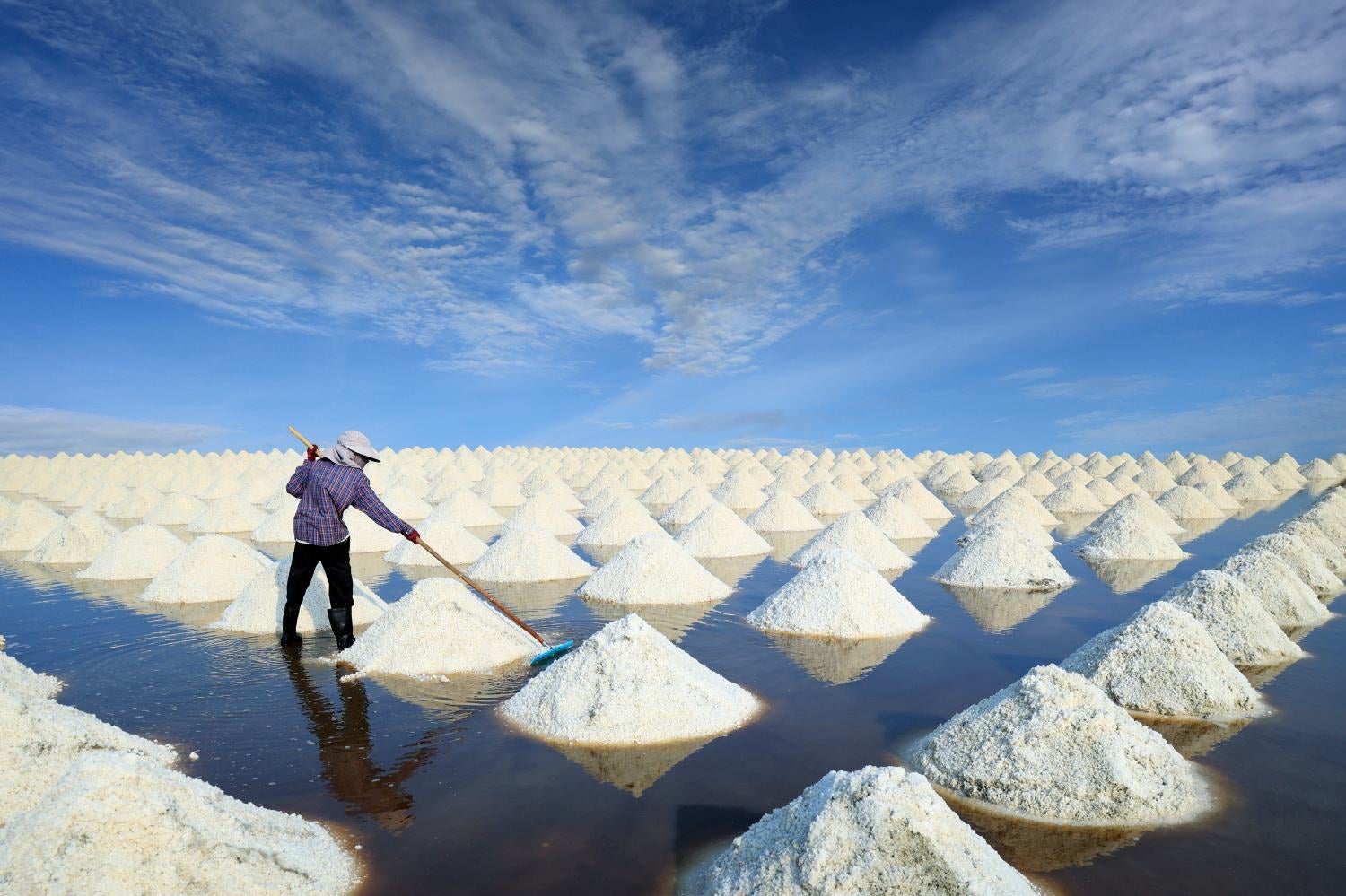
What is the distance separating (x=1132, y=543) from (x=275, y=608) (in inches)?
497

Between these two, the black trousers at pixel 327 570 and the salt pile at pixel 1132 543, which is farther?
the salt pile at pixel 1132 543

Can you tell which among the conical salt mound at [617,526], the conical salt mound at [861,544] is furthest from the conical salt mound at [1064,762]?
the conical salt mound at [617,526]

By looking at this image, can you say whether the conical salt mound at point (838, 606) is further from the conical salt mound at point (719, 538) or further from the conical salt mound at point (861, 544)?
the conical salt mound at point (719, 538)

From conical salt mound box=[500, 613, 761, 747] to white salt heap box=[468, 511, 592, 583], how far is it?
494 cm

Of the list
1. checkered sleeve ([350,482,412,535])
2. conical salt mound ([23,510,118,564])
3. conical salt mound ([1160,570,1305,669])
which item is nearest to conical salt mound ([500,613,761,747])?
checkered sleeve ([350,482,412,535])

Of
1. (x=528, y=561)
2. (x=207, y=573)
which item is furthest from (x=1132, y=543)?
(x=207, y=573)

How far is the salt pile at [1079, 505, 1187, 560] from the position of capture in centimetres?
1273

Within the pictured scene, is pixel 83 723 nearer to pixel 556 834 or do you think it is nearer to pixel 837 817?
pixel 556 834

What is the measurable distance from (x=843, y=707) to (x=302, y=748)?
3528 mm

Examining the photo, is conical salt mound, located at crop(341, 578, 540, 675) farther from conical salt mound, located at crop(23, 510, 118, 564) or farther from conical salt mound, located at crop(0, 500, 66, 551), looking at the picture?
conical salt mound, located at crop(0, 500, 66, 551)

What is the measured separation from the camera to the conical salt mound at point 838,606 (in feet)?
24.8

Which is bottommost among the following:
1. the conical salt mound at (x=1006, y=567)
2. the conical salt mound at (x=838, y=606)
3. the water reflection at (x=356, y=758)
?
the water reflection at (x=356, y=758)

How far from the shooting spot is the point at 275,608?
762cm

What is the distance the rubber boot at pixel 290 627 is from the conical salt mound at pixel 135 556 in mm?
4946
